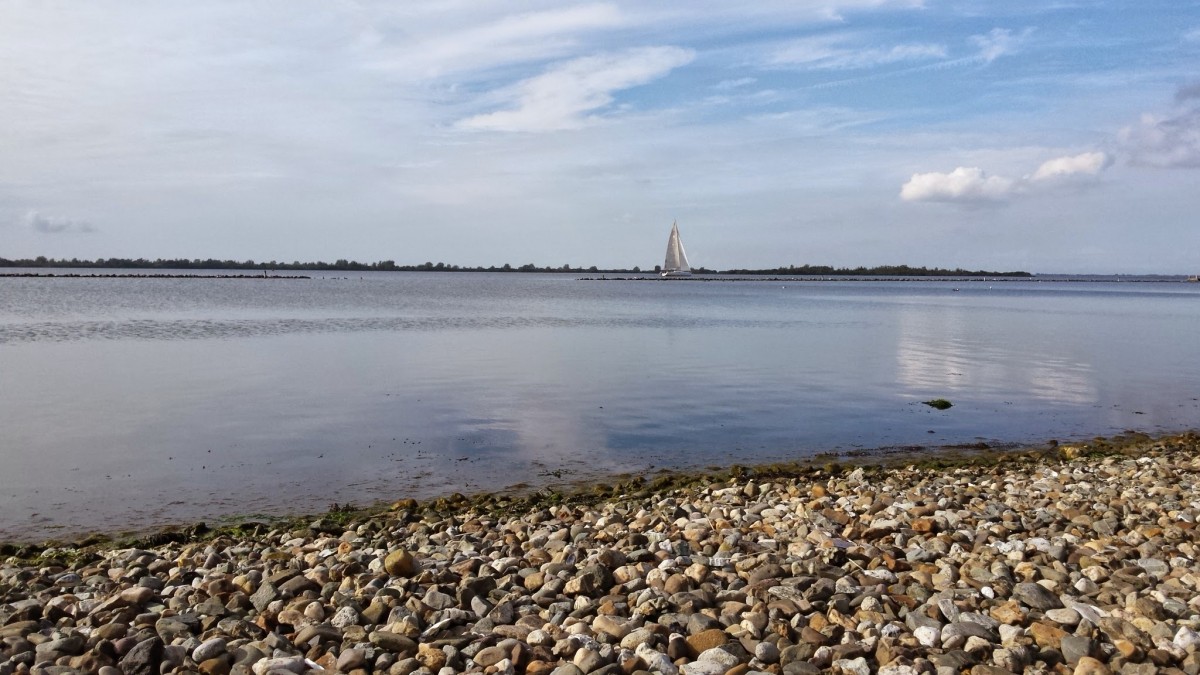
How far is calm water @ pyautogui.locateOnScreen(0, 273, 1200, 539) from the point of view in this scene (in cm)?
1276

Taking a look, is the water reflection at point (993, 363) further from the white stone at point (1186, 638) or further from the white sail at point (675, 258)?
the white sail at point (675, 258)

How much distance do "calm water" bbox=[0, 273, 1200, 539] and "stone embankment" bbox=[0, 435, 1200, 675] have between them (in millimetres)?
3580

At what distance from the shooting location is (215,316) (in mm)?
48688

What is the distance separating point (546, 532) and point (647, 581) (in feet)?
6.49

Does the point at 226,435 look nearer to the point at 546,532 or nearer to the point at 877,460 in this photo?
the point at 546,532

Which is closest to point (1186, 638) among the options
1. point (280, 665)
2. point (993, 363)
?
point (280, 665)

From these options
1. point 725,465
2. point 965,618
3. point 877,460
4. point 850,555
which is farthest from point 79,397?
point 965,618

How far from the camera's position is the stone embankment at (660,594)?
5.57m

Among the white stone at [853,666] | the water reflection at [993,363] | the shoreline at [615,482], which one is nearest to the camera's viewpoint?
the white stone at [853,666]

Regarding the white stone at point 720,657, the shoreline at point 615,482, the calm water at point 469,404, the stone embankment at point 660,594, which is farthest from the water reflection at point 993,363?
the white stone at point 720,657

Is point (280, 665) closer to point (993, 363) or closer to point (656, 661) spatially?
point (656, 661)

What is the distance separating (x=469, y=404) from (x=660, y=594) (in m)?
13.0

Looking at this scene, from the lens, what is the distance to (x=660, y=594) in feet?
21.4

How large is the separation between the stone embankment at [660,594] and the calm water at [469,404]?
3.58 meters
